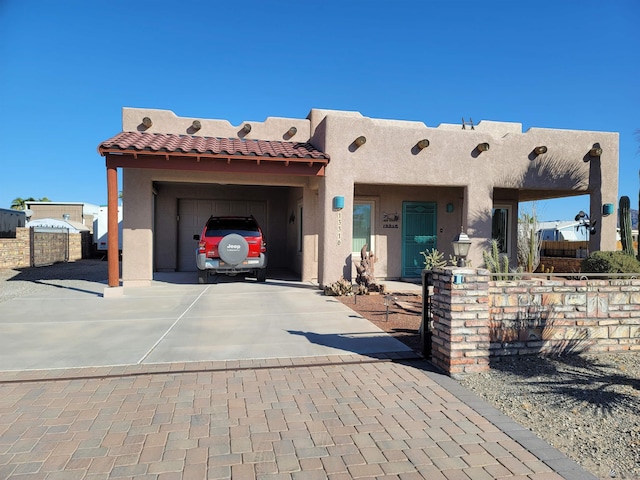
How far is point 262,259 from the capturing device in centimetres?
1174

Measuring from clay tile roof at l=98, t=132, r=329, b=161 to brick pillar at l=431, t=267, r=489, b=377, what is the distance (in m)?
6.35

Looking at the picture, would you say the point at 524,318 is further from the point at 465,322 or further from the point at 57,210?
the point at 57,210

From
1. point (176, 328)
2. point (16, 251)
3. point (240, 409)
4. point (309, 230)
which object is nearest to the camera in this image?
point (240, 409)

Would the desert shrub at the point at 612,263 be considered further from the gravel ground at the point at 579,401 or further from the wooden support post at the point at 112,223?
the wooden support post at the point at 112,223

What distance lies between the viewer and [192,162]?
10.4 meters

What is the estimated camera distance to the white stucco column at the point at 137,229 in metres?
11.4

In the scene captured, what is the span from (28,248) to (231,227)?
1235 centimetres

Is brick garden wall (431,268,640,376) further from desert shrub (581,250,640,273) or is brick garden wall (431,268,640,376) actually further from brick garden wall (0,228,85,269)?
brick garden wall (0,228,85,269)

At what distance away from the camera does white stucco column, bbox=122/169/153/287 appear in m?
11.4

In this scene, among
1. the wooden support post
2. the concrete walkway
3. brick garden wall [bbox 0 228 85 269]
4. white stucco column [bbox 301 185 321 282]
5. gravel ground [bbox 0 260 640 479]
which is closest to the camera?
the concrete walkway

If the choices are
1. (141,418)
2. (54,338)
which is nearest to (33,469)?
(141,418)

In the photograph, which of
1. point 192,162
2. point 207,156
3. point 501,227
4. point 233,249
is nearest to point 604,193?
point 501,227

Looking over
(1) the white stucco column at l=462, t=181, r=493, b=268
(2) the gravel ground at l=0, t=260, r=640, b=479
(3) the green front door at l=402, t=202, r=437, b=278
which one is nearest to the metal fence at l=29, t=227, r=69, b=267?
(3) the green front door at l=402, t=202, r=437, b=278

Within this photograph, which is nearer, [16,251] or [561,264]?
[561,264]
